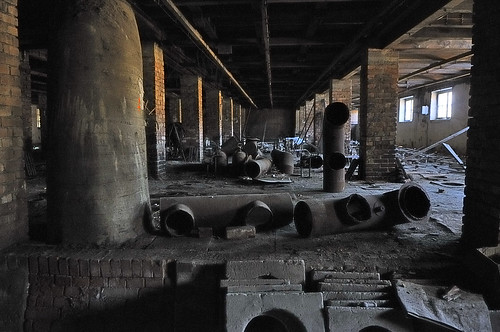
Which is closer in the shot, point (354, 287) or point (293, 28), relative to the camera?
point (354, 287)

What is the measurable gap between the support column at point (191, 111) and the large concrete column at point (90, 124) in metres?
7.88

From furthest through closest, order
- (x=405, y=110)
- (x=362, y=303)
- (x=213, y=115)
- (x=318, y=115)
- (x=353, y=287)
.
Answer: (x=405, y=110) < (x=318, y=115) < (x=213, y=115) < (x=353, y=287) < (x=362, y=303)

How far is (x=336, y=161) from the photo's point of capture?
668 centimetres

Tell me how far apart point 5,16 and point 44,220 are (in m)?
2.50

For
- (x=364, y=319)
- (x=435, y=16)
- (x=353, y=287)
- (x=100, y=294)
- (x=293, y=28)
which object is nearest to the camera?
(x=364, y=319)

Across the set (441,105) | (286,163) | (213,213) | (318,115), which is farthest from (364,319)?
(441,105)

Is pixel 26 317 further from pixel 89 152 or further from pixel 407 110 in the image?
pixel 407 110

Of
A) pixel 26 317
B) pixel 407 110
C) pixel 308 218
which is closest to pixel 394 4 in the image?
pixel 308 218

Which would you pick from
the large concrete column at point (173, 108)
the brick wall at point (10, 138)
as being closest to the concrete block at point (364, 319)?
the brick wall at point (10, 138)

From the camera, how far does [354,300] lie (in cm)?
274

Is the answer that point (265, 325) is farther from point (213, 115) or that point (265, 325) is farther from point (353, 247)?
point (213, 115)

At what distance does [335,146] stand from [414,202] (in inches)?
96.0

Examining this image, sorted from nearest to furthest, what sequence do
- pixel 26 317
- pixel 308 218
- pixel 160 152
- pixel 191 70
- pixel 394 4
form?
pixel 26 317, pixel 308 218, pixel 394 4, pixel 160 152, pixel 191 70

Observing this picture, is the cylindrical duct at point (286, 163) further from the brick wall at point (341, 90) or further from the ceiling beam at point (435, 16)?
the brick wall at point (341, 90)
